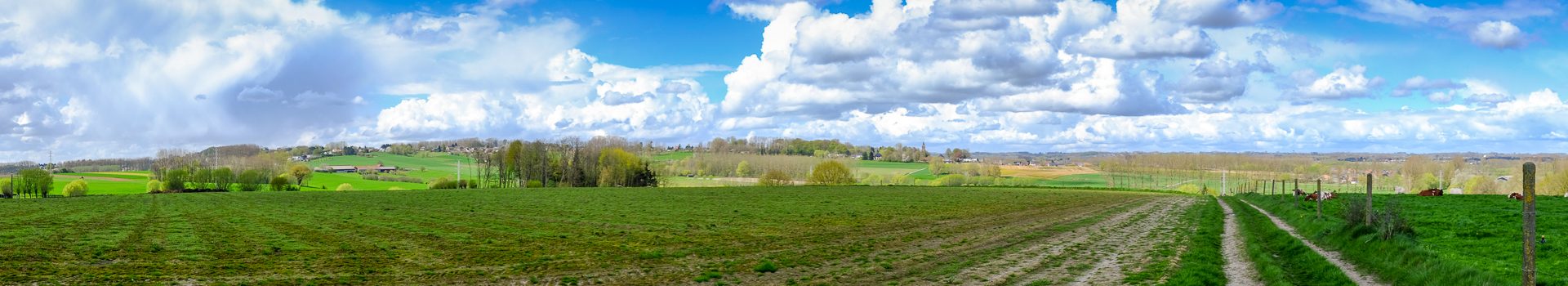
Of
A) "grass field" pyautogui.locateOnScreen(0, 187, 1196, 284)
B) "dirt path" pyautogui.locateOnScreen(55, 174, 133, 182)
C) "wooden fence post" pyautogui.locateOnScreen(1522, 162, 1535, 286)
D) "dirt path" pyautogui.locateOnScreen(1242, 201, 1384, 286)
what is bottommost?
"dirt path" pyautogui.locateOnScreen(55, 174, 133, 182)

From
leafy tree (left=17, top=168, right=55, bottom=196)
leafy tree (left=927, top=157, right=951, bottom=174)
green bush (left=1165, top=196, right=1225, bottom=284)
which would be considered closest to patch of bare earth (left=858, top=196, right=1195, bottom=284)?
green bush (left=1165, top=196, right=1225, bottom=284)

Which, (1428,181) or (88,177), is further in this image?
(88,177)

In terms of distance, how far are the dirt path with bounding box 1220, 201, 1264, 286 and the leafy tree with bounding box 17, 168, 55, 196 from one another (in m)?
107

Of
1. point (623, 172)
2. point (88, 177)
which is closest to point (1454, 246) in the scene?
point (623, 172)

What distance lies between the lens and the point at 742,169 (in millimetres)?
161750

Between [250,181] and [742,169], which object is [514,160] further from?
[742,169]

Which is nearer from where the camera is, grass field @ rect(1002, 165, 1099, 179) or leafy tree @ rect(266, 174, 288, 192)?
leafy tree @ rect(266, 174, 288, 192)

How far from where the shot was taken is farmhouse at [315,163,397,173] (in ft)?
544

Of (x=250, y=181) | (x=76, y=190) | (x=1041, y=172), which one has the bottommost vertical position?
(x=1041, y=172)

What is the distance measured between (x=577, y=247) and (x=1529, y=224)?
20.6 m

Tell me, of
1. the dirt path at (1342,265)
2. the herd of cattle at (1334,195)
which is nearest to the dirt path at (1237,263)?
the dirt path at (1342,265)

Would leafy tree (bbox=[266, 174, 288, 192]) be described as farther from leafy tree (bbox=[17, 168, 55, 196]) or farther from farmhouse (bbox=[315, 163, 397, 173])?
farmhouse (bbox=[315, 163, 397, 173])

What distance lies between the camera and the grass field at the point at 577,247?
18.1 metres

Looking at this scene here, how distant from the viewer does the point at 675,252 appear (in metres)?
23.0
